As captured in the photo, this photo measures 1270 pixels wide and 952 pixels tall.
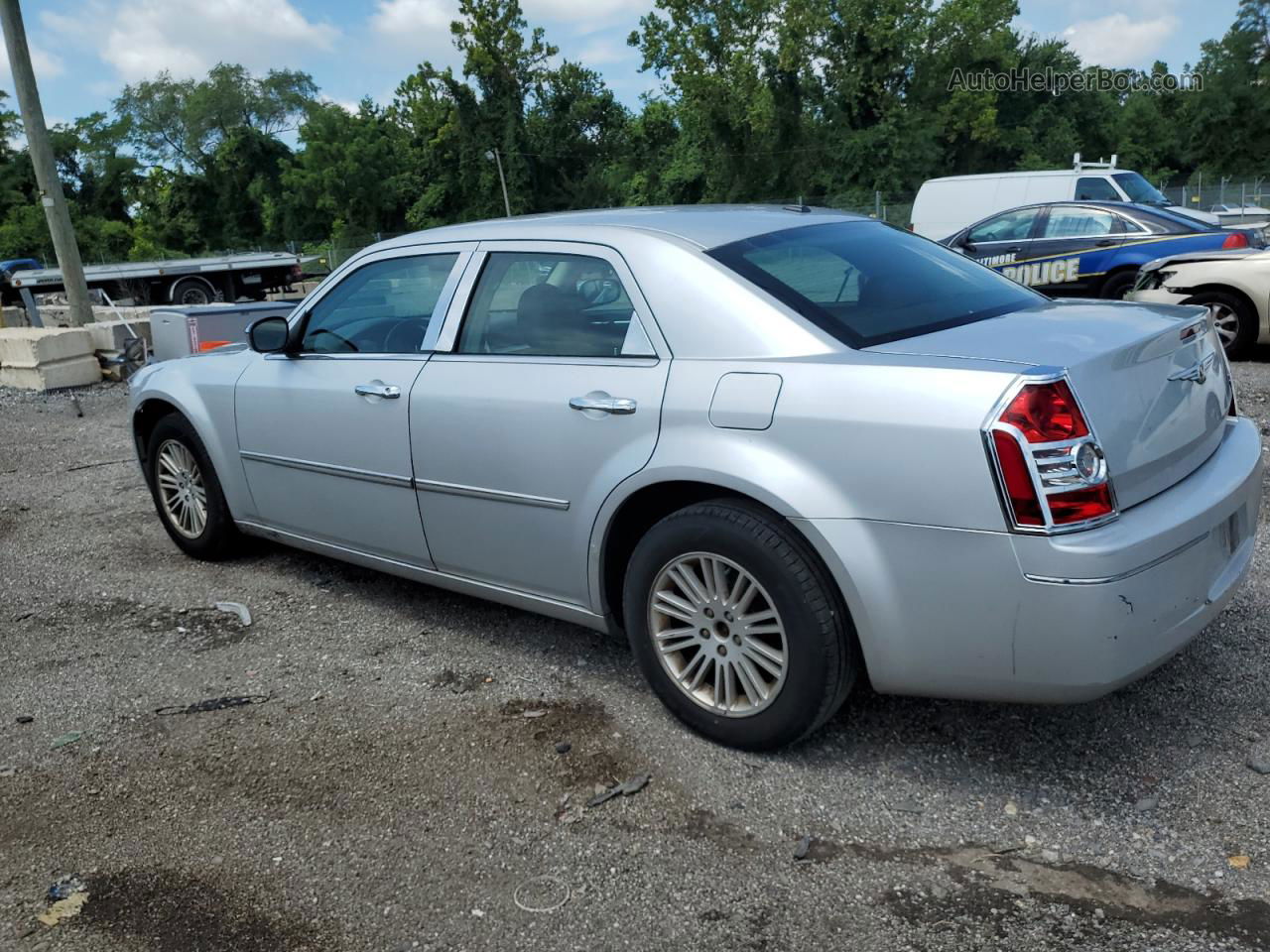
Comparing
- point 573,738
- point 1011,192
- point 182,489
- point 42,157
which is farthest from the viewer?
point 1011,192

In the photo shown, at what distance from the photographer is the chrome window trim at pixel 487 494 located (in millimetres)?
3494

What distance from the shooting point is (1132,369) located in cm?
281

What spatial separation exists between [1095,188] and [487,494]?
14173mm

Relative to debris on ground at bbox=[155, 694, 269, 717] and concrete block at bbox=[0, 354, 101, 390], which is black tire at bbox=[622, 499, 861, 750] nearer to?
debris on ground at bbox=[155, 694, 269, 717]

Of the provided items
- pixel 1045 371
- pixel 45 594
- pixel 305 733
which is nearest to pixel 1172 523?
pixel 1045 371

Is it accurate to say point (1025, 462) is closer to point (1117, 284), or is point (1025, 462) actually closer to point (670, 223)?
point (670, 223)

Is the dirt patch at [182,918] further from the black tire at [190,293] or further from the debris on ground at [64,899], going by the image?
the black tire at [190,293]

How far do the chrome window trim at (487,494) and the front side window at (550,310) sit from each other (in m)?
0.48

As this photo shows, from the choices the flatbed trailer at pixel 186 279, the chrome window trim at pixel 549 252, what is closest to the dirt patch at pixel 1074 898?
the chrome window trim at pixel 549 252

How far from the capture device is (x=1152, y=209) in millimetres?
11539

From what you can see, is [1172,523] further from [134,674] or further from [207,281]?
[207,281]

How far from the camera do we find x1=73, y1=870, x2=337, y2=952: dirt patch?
8.33ft

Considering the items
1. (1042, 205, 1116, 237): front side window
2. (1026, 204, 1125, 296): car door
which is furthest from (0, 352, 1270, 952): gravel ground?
(1042, 205, 1116, 237): front side window

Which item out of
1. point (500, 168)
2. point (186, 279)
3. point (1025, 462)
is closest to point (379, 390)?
point (1025, 462)
